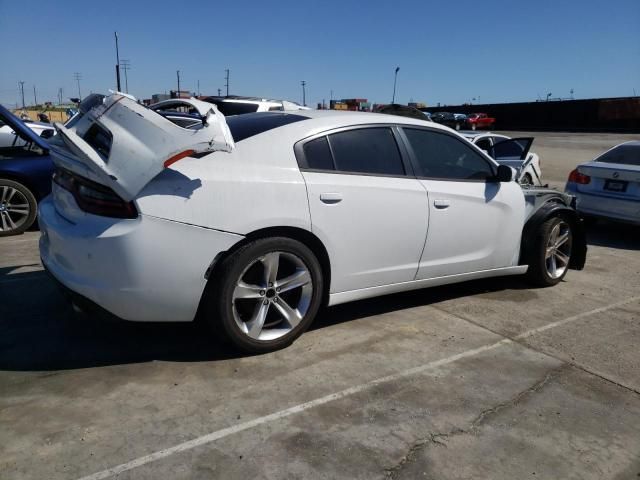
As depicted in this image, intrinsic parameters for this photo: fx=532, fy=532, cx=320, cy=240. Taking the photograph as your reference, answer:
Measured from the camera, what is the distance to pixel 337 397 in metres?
2.97

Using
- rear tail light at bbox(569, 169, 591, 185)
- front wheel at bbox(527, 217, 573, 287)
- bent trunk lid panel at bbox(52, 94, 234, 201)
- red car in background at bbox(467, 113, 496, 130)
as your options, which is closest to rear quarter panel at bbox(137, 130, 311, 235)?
bent trunk lid panel at bbox(52, 94, 234, 201)

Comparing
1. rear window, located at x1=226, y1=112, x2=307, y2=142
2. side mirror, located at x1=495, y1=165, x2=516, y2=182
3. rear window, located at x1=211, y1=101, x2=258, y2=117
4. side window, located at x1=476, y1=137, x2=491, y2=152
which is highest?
rear window, located at x1=211, y1=101, x2=258, y2=117

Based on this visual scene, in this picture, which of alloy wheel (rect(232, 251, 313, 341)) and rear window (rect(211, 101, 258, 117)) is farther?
rear window (rect(211, 101, 258, 117))

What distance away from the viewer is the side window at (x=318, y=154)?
3529mm

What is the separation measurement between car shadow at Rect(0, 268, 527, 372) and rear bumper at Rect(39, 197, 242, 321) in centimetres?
19

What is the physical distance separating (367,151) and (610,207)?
5.19m

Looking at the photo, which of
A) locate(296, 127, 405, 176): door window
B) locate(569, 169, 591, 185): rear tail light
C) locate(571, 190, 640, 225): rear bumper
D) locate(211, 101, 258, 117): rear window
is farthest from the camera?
locate(211, 101, 258, 117): rear window

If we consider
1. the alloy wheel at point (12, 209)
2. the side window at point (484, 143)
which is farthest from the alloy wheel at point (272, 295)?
the side window at point (484, 143)

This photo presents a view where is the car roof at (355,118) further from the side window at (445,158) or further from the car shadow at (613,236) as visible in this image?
the car shadow at (613,236)

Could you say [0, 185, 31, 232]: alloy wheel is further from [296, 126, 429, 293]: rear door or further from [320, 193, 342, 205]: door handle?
[320, 193, 342, 205]: door handle

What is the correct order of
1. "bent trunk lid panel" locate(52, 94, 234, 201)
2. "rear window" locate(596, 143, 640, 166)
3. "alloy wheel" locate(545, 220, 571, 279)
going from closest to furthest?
"bent trunk lid panel" locate(52, 94, 234, 201) → "alloy wheel" locate(545, 220, 571, 279) → "rear window" locate(596, 143, 640, 166)

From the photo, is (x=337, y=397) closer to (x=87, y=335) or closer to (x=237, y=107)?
(x=87, y=335)

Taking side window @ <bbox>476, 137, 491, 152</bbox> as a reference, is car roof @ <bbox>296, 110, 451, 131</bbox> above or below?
above

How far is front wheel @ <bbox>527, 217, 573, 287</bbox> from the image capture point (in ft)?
16.2
